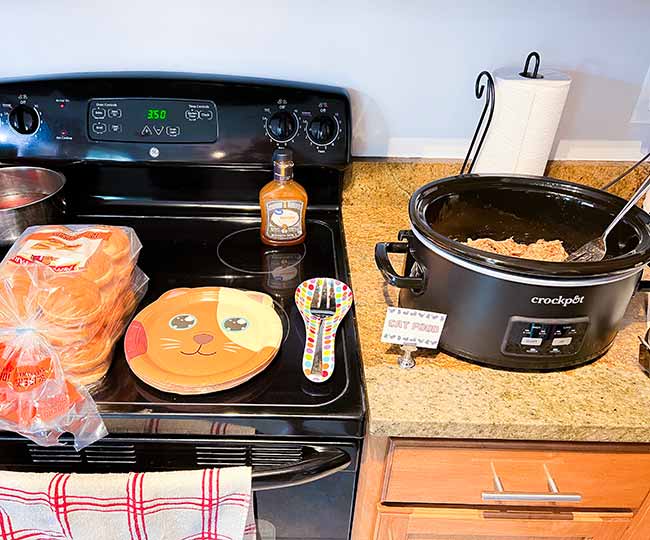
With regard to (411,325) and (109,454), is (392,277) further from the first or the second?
(109,454)

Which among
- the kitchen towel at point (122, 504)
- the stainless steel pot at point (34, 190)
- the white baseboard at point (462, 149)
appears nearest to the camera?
the kitchen towel at point (122, 504)

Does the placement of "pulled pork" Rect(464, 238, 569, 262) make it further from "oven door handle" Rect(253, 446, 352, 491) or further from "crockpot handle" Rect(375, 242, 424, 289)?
"oven door handle" Rect(253, 446, 352, 491)

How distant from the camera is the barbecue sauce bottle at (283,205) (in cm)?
100

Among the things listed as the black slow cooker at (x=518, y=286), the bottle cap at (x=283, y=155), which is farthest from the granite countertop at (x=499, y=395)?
the bottle cap at (x=283, y=155)

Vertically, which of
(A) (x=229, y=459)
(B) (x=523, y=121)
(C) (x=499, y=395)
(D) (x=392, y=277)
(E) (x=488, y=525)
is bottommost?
(E) (x=488, y=525)

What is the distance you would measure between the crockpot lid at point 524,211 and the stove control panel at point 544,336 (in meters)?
0.17

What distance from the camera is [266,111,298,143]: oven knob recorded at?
3.45 ft

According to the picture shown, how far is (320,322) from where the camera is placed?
2.75ft

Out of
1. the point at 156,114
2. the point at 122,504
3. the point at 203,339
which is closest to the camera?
the point at 122,504

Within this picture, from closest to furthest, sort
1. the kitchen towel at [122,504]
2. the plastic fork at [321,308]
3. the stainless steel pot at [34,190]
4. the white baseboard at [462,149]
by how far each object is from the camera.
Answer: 1. the kitchen towel at [122,504]
2. the plastic fork at [321,308]
3. the stainless steel pot at [34,190]
4. the white baseboard at [462,149]

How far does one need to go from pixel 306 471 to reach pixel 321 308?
241mm

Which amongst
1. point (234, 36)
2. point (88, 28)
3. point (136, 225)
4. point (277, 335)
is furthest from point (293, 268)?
point (88, 28)

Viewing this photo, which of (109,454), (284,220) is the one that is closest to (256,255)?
(284,220)

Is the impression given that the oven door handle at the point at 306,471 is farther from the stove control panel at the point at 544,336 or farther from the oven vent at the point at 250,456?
the stove control panel at the point at 544,336
